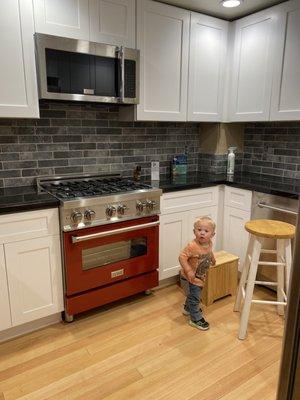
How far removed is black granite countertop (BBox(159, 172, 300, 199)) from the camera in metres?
2.32

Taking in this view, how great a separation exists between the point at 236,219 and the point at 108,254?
1186 mm

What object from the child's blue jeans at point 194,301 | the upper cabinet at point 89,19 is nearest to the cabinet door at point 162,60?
the upper cabinet at point 89,19

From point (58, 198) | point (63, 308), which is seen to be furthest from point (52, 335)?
point (58, 198)

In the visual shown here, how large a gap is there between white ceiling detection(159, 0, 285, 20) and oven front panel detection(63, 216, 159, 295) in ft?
5.55

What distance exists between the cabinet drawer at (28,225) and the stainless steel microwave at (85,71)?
74cm

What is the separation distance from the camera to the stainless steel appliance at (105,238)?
1.96 m

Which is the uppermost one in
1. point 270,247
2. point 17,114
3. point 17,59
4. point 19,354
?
point 17,59

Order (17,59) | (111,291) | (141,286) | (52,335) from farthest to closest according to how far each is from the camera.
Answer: (141,286) < (111,291) < (52,335) < (17,59)

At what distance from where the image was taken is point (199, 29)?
8.34 ft

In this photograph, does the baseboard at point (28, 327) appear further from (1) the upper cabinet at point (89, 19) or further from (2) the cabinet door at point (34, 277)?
(1) the upper cabinet at point (89, 19)

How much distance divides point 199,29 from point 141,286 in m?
2.16

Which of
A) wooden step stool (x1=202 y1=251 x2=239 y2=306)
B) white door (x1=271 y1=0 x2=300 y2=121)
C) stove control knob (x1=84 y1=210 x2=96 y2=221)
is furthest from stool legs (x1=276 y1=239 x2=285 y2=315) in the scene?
stove control knob (x1=84 y1=210 x2=96 y2=221)

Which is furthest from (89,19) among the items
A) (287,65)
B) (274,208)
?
(274,208)

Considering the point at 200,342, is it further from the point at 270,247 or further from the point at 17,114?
the point at 17,114
